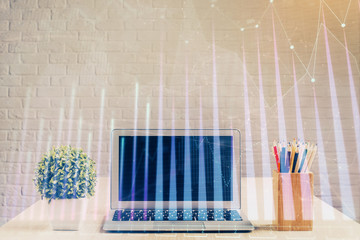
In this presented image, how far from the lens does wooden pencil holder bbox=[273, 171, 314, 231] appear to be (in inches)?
32.3

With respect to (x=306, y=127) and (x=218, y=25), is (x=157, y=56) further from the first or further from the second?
(x=306, y=127)

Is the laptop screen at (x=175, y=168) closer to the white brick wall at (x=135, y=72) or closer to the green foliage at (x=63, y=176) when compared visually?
the green foliage at (x=63, y=176)

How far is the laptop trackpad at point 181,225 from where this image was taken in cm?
81

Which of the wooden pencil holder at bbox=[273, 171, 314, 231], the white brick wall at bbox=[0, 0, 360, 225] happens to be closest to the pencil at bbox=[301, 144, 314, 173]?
the wooden pencil holder at bbox=[273, 171, 314, 231]

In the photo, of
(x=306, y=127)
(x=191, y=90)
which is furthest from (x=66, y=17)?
(x=306, y=127)

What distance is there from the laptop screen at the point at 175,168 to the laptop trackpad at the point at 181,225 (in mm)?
120

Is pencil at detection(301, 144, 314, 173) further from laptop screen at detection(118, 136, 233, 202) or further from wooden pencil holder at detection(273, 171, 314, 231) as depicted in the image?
laptop screen at detection(118, 136, 233, 202)

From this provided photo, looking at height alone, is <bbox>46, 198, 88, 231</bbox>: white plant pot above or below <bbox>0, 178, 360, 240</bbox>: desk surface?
above

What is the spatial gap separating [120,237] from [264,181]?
2.81 feet

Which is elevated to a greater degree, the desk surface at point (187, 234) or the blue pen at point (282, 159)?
the blue pen at point (282, 159)

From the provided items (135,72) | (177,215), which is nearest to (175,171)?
(177,215)

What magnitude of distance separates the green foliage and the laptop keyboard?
0.12m

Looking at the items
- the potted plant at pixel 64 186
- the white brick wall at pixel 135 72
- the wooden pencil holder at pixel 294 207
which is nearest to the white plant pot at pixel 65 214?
the potted plant at pixel 64 186

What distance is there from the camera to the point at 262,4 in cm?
183
